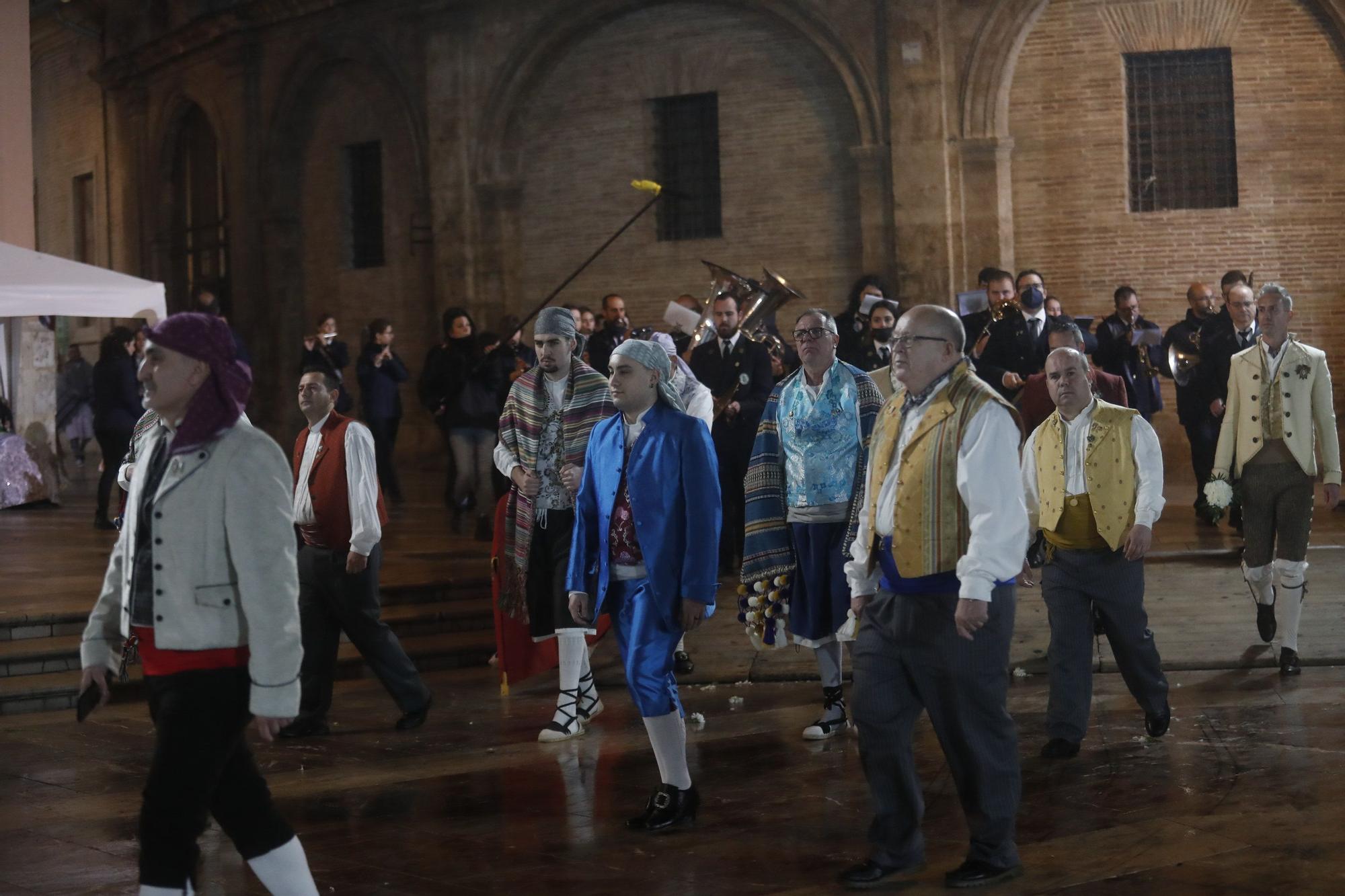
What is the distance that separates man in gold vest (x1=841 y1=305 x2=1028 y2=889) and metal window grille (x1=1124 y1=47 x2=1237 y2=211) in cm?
1451

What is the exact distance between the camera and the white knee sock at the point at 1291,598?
9.02m

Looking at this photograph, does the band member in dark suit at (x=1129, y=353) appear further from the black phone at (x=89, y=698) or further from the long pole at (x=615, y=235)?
the black phone at (x=89, y=698)

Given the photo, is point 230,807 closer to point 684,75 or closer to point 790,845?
point 790,845

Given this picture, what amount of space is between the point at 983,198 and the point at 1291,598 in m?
10.3

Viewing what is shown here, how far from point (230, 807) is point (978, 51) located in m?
16.0

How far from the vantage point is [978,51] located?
18.6 meters

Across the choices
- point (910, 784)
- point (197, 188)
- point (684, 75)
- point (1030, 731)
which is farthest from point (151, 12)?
point (910, 784)

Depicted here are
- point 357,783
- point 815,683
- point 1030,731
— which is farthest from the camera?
point 815,683

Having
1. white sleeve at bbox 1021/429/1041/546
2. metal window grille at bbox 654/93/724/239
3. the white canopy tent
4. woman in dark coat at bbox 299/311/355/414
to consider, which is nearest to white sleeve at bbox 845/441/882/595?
white sleeve at bbox 1021/429/1041/546

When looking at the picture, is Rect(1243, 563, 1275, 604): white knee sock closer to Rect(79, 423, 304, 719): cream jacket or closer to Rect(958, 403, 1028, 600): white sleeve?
Rect(958, 403, 1028, 600): white sleeve

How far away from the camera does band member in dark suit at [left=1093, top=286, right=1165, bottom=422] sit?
13398mm

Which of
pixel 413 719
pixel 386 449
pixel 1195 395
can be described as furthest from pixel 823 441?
pixel 386 449

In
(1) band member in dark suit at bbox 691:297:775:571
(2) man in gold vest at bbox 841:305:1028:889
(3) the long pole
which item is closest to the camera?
(2) man in gold vest at bbox 841:305:1028:889

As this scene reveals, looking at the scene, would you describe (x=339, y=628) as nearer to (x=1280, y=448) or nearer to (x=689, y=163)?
(x=1280, y=448)
